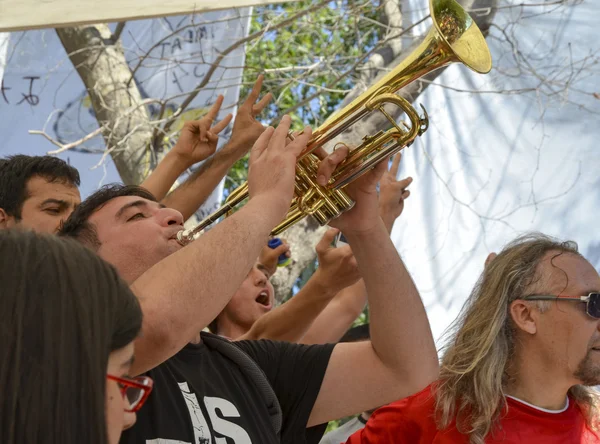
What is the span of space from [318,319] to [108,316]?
6.83 feet

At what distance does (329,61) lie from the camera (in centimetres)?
482

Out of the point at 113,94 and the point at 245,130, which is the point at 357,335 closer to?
the point at 245,130

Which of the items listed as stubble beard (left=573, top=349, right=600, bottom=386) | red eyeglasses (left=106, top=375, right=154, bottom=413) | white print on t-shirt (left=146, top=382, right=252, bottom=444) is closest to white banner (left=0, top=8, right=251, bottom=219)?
stubble beard (left=573, top=349, right=600, bottom=386)

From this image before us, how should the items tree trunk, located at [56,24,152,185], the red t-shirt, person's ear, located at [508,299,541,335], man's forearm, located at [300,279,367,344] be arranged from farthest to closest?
tree trunk, located at [56,24,152,185] < man's forearm, located at [300,279,367,344] < person's ear, located at [508,299,541,335] < the red t-shirt

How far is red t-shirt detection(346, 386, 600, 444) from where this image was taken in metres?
2.61

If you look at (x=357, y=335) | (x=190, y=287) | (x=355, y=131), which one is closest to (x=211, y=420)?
(x=190, y=287)

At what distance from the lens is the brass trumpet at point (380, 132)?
2.16 metres

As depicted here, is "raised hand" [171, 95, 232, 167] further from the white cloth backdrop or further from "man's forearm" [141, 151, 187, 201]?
the white cloth backdrop

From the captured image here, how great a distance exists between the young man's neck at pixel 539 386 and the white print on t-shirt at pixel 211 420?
3.84 feet

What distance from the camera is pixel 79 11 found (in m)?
3.07

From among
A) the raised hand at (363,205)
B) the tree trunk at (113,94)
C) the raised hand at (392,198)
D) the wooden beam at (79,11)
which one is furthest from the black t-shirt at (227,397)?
the tree trunk at (113,94)

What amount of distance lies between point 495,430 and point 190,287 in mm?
1345

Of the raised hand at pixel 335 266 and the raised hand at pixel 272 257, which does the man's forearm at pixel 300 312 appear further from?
the raised hand at pixel 272 257

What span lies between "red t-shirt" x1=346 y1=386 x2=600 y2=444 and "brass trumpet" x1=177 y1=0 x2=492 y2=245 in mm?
737
